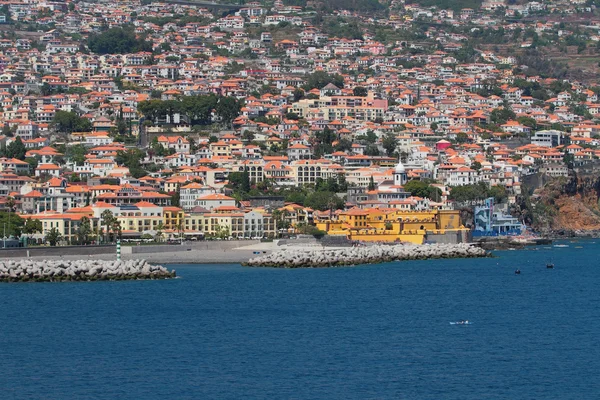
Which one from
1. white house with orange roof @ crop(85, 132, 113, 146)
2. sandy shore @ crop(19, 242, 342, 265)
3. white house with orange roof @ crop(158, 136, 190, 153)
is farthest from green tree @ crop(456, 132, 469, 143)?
sandy shore @ crop(19, 242, 342, 265)

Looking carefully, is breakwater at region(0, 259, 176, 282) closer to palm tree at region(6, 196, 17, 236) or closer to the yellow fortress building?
palm tree at region(6, 196, 17, 236)

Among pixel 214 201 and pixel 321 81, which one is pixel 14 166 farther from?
pixel 321 81

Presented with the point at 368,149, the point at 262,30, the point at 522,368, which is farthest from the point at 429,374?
the point at 262,30

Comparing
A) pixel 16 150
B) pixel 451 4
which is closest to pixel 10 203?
pixel 16 150

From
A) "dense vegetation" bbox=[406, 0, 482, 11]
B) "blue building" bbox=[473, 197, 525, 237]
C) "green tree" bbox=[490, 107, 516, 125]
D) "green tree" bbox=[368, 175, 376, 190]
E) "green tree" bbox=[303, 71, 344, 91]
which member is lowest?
"blue building" bbox=[473, 197, 525, 237]

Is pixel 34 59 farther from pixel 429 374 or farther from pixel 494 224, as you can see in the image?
pixel 429 374

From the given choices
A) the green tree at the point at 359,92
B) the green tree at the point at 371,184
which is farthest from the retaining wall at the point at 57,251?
the green tree at the point at 359,92
